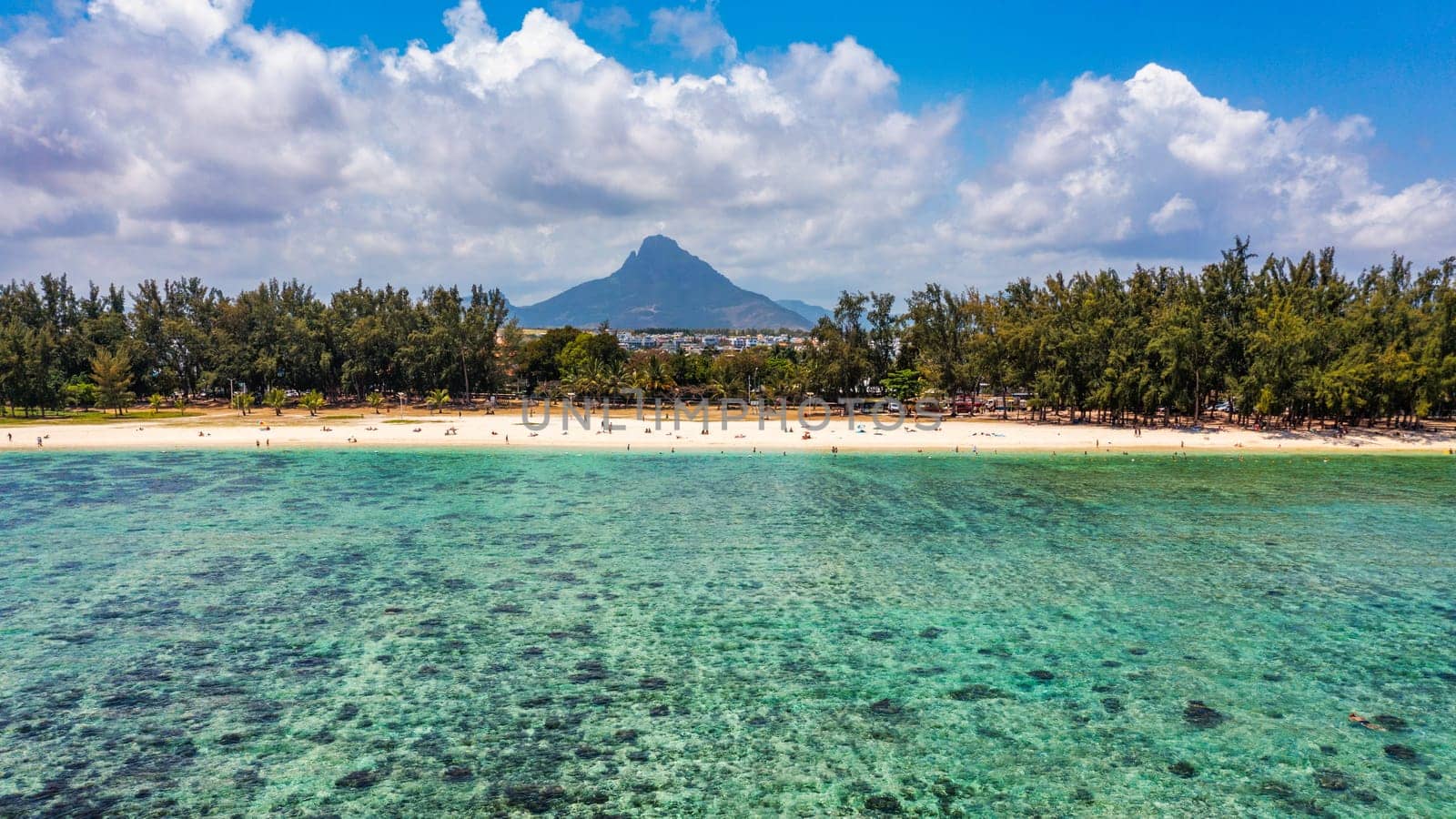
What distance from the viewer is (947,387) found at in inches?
2677

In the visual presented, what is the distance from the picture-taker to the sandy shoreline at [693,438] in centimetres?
4997

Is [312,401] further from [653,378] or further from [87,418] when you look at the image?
[653,378]

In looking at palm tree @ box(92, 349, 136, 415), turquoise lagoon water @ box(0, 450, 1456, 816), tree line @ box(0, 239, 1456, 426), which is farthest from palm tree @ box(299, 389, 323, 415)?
turquoise lagoon water @ box(0, 450, 1456, 816)

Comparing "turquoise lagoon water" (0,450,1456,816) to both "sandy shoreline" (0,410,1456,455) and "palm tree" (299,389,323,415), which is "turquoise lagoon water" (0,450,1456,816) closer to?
"sandy shoreline" (0,410,1456,455)

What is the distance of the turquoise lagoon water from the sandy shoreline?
18.5 m

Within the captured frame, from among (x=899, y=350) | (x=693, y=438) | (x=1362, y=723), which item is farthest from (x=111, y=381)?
(x=1362, y=723)

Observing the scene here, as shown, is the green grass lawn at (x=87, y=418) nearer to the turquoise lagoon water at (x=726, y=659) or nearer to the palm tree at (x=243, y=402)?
the palm tree at (x=243, y=402)

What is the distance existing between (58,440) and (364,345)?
28570 mm

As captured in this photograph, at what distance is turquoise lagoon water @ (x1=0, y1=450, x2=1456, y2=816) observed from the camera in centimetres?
1166

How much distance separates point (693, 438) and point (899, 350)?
30.5m

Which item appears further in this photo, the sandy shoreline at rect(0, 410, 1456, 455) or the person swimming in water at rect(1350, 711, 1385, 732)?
the sandy shoreline at rect(0, 410, 1456, 455)

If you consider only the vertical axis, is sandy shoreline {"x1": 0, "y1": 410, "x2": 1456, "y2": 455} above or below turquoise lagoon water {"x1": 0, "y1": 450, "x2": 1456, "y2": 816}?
above

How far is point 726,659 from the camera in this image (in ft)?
53.4

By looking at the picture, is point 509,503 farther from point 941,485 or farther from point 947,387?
point 947,387
